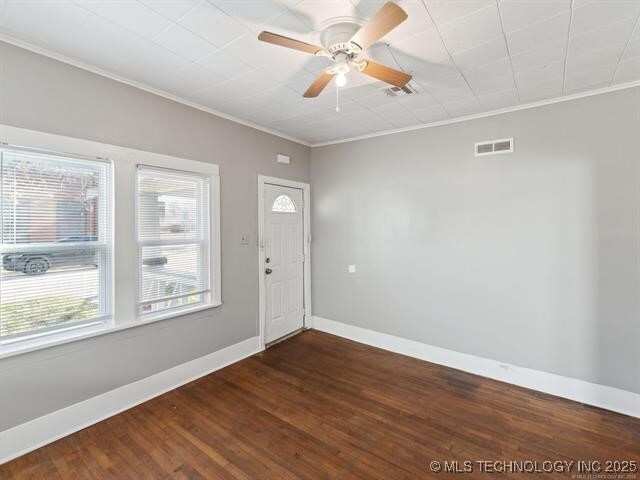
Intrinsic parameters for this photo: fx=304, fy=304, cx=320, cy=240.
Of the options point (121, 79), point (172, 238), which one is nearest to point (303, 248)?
point (172, 238)

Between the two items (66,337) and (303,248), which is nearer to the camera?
(66,337)

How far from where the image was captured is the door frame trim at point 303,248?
3.85 m

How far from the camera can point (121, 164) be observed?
101 inches

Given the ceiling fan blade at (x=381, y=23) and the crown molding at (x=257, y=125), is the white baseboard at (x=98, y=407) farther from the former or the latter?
the ceiling fan blade at (x=381, y=23)

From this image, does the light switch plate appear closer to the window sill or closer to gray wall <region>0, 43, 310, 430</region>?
gray wall <region>0, 43, 310, 430</region>

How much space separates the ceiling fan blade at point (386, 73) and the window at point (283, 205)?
7.97 ft

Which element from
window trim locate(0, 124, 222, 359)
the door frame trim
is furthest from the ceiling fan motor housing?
the door frame trim

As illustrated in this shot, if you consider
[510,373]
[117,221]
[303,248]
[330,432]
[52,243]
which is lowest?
[330,432]

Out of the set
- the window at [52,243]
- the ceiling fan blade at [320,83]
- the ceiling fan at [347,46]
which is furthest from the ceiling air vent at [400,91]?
the window at [52,243]

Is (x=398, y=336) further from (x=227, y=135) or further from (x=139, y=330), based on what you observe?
(x=227, y=135)

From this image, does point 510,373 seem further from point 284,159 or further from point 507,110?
point 284,159

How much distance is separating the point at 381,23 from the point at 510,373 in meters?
3.38

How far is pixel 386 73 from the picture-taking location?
6.32 feet

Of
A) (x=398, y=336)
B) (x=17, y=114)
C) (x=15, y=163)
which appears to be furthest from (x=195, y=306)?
(x=398, y=336)
